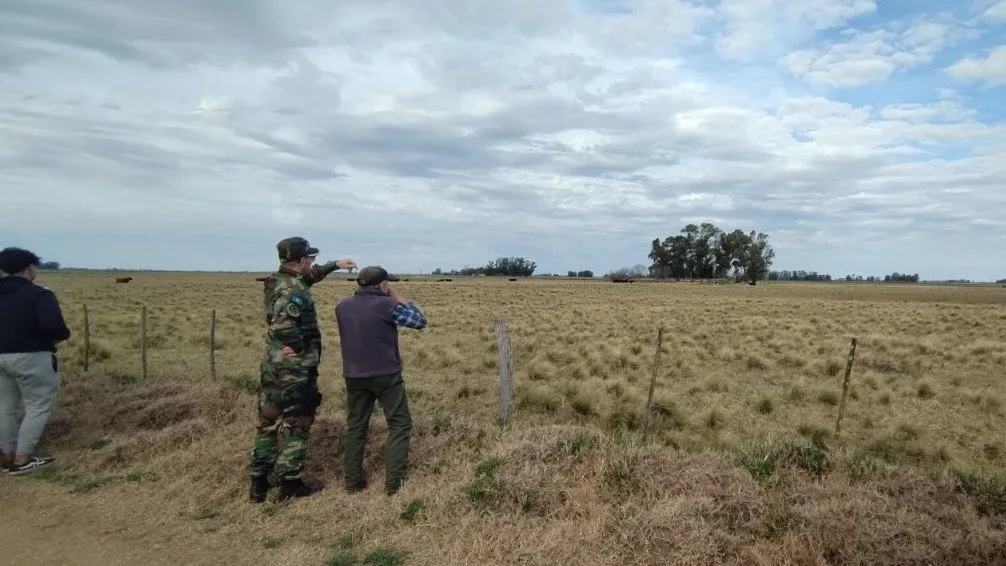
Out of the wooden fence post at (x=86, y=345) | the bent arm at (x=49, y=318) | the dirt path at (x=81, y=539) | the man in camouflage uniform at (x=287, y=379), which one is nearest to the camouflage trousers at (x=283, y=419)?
the man in camouflage uniform at (x=287, y=379)

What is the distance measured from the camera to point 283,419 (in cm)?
529

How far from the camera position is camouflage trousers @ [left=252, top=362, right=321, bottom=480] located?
521 centimetres

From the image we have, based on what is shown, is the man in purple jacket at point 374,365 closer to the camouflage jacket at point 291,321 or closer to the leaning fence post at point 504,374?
the camouflage jacket at point 291,321

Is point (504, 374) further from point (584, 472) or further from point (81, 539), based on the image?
point (81, 539)

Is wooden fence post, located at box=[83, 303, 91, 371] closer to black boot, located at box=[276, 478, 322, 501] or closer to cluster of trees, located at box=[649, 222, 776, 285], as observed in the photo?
black boot, located at box=[276, 478, 322, 501]

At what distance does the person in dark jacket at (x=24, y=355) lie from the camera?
593 centimetres

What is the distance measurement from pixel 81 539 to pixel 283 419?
1633mm

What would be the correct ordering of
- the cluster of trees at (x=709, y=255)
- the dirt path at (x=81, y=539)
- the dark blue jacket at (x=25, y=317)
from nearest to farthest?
the dirt path at (x=81, y=539) < the dark blue jacket at (x=25, y=317) < the cluster of trees at (x=709, y=255)

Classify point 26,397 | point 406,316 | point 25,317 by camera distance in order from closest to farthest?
point 406,316, point 25,317, point 26,397

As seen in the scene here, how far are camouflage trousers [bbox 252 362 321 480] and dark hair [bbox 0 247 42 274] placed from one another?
3000 mm

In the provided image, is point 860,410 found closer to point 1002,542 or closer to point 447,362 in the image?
point 1002,542

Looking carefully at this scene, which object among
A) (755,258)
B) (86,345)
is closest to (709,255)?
(755,258)

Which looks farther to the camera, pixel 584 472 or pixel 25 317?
pixel 25 317

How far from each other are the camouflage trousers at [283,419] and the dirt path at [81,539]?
850mm
